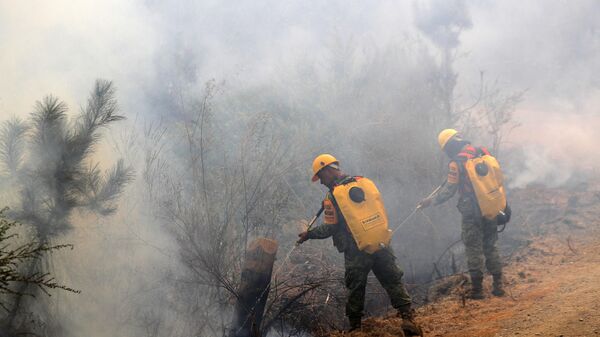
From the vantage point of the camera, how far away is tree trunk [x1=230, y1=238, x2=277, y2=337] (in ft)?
13.7

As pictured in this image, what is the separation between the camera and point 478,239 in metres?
4.95

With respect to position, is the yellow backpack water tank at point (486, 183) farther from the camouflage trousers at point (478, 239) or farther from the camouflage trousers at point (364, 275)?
the camouflage trousers at point (364, 275)

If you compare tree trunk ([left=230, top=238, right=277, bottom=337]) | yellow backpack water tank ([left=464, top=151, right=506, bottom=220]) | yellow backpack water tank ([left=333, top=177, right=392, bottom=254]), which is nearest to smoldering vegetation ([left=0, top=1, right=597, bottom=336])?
tree trunk ([left=230, top=238, right=277, bottom=337])

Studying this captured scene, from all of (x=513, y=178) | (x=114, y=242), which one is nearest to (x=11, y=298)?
(x=114, y=242)

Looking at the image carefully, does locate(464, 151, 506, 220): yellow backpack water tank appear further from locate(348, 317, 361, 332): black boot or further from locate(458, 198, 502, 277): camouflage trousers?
locate(348, 317, 361, 332): black boot

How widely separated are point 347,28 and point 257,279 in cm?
740

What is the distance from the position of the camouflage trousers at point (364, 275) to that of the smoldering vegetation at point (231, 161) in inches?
15.6

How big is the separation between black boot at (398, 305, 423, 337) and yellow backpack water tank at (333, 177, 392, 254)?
54cm

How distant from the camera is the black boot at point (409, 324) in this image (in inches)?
143

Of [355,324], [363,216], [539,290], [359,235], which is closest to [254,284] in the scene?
[355,324]

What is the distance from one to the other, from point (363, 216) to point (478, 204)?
160 centimetres

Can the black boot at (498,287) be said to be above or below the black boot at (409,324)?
above

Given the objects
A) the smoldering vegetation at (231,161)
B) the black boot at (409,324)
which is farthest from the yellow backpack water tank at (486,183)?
the black boot at (409,324)

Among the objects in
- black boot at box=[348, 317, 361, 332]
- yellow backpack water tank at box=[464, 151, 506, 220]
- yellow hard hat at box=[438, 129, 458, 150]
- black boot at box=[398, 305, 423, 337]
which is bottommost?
black boot at box=[398, 305, 423, 337]
